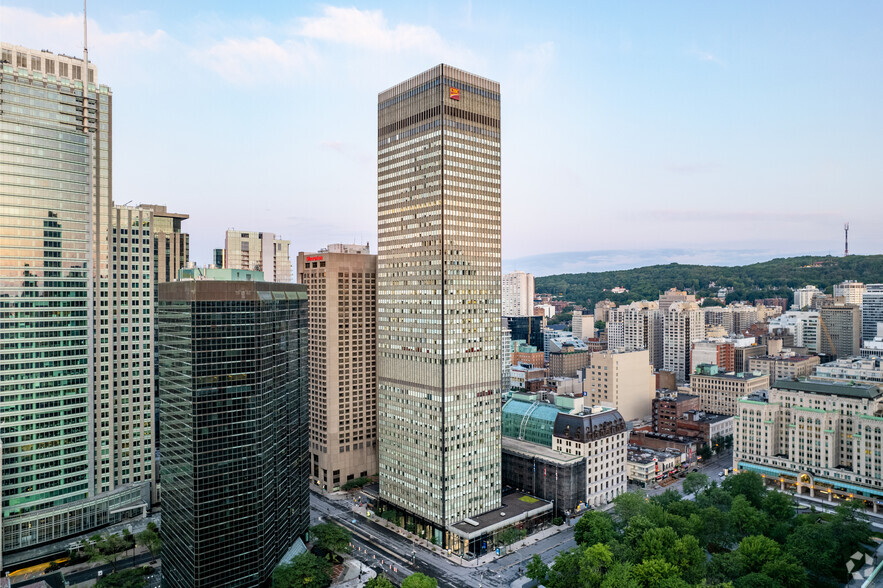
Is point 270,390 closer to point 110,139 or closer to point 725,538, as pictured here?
point 110,139

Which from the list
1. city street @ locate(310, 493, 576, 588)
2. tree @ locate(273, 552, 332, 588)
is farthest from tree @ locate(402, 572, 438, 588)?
tree @ locate(273, 552, 332, 588)

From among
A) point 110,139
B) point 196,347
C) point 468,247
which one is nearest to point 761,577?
point 468,247

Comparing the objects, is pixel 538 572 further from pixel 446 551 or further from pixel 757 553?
pixel 757 553

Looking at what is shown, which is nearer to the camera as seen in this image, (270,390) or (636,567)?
(636,567)

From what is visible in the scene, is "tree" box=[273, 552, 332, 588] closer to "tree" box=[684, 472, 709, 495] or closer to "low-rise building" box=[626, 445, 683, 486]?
"tree" box=[684, 472, 709, 495]

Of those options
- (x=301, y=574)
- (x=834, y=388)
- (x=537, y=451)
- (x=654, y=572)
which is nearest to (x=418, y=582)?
(x=301, y=574)
